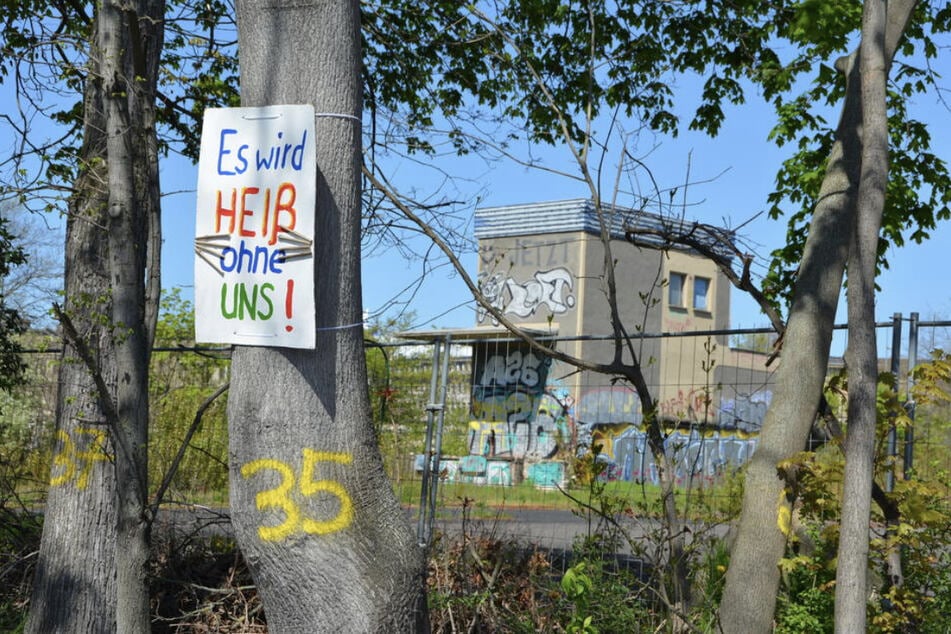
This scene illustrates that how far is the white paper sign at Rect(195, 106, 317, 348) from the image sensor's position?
3.49 metres

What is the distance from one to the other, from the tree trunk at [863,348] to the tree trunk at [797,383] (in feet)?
4.61

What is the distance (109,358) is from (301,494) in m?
3.08

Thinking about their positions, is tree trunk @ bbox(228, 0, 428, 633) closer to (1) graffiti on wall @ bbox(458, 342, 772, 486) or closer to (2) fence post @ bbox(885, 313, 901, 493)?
(2) fence post @ bbox(885, 313, 901, 493)

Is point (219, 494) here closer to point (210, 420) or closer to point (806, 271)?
point (210, 420)

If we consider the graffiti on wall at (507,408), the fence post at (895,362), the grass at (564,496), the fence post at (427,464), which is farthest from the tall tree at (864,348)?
the graffiti on wall at (507,408)

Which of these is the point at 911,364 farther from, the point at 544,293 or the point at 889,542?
the point at 544,293

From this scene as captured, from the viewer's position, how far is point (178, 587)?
6973mm

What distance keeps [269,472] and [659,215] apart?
2835 millimetres

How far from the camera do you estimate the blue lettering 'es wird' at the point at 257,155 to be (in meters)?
3.54

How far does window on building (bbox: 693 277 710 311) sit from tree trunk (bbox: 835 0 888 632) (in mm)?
35873

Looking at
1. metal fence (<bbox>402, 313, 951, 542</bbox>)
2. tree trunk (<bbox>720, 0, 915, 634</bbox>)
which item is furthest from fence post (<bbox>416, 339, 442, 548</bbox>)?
tree trunk (<bbox>720, 0, 915, 634</bbox>)

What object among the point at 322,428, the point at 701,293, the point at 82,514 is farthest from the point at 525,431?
the point at 701,293

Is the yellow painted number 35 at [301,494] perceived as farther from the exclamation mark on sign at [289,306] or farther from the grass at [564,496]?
the grass at [564,496]

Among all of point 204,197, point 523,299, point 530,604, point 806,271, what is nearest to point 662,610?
point 530,604
